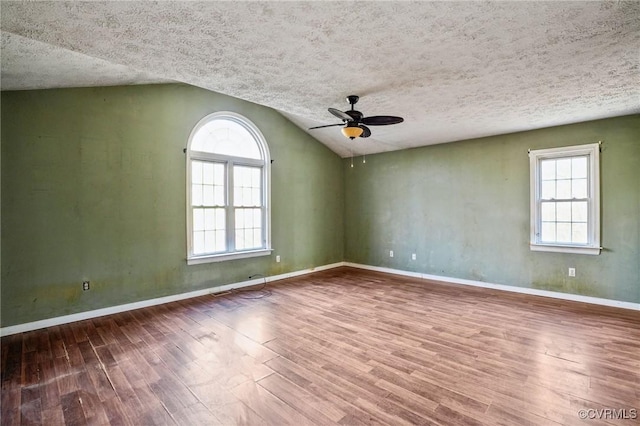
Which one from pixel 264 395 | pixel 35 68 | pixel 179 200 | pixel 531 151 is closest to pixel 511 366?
pixel 264 395

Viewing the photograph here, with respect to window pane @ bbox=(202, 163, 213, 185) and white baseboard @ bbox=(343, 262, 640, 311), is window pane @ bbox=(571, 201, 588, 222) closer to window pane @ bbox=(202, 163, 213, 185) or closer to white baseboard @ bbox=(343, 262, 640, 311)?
white baseboard @ bbox=(343, 262, 640, 311)

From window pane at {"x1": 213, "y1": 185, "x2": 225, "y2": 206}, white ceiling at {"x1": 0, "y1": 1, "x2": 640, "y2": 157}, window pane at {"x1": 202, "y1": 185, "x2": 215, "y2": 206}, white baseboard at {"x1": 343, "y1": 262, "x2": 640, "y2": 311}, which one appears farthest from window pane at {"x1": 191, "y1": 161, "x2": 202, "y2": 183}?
white baseboard at {"x1": 343, "y1": 262, "x2": 640, "y2": 311}

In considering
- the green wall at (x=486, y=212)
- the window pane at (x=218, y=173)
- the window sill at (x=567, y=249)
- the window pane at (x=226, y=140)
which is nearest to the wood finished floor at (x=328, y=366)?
the green wall at (x=486, y=212)

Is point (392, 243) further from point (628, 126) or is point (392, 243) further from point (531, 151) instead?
point (628, 126)

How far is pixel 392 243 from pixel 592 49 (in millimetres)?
4631

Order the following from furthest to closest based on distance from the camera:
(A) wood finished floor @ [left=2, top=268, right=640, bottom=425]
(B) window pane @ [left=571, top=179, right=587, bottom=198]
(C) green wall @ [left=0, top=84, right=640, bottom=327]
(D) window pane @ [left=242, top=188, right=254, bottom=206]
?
1. (D) window pane @ [left=242, top=188, right=254, bottom=206]
2. (B) window pane @ [left=571, top=179, right=587, bottom=198]
3. (C) green wall @ [left=0, top=84, right=640, bottom=327]
4. (A) wood finished floor @ [left=2, top=268, right=640, bottom=425]

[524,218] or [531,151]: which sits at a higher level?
[531,151]

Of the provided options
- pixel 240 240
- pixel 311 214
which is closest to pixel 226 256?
pixel 240 240

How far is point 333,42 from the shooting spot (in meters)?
2.30

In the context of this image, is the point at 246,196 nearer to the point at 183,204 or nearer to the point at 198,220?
the point at 198,220

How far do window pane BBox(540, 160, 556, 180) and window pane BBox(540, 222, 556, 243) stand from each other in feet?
2.39

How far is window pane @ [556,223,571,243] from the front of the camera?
4633 mm

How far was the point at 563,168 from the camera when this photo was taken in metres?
4.69

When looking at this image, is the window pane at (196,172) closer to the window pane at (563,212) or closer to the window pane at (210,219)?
the window pane at (210,219)
